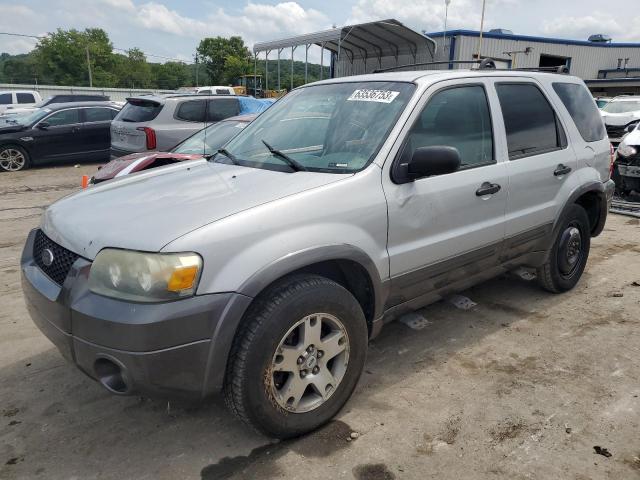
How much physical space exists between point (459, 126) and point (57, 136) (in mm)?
11854

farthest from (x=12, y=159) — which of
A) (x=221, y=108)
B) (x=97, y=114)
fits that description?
(x=221, y=108)

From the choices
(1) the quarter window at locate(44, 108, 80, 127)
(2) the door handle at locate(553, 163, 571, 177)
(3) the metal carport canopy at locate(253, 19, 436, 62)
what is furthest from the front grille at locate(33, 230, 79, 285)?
(3) the metal carport canopy at locate(253, 19, 436, 62)

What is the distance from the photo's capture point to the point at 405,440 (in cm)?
261

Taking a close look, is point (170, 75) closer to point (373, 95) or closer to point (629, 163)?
point (629, 163)

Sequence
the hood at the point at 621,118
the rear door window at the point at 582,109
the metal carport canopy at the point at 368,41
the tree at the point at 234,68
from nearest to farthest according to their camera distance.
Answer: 1. the rear door window at the point at 582,109
2. the hood at the point at 621,118
3. the metal carport canopy at the point at 368,41
4. the tree at the point at 234,68

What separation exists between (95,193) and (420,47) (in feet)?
65.4

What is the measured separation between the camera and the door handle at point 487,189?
332 cm

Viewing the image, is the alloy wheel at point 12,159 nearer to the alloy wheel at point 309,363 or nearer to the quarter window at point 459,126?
the quarter window at point 459,126

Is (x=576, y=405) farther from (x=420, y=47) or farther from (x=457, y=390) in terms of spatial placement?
(x=420, y=47)

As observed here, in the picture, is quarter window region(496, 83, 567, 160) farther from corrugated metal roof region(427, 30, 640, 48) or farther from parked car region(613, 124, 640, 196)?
corrugated metal roof region(427, 30, 640, 48)

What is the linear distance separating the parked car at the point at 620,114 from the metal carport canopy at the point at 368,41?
6.77 meters

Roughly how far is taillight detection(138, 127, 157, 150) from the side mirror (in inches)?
291

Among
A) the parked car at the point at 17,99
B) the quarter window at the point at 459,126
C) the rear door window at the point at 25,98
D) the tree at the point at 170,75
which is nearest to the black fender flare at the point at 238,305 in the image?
the quarter window at the point at 459,126

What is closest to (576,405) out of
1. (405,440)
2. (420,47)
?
(405,440)
